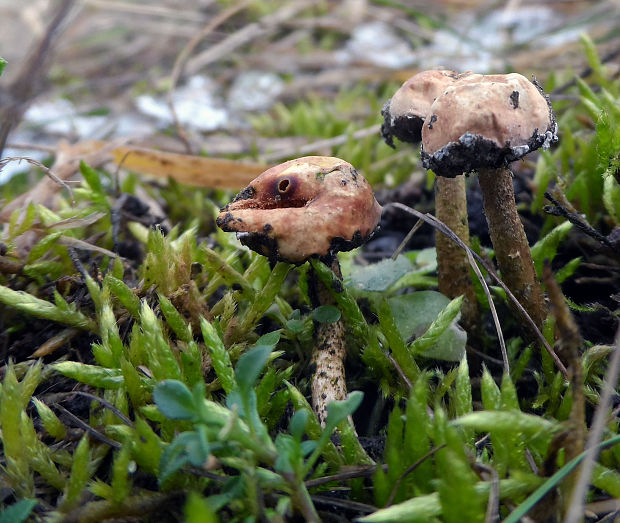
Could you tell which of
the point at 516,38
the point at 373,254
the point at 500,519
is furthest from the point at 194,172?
the point at 516,38

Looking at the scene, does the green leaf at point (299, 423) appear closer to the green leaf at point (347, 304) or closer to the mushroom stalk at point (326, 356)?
the mushroom stalk at point (326, 356)

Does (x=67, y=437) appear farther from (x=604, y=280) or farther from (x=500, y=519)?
(x=604, y=280)

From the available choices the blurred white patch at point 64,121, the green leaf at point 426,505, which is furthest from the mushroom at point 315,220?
the blurred white patch at point 64,121

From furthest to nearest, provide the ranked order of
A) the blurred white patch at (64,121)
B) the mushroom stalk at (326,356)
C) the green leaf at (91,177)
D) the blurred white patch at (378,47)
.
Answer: the blurred white patch at (378,47)
the blurred white patch at (64,121)
the green leaf at (91,177)
the mushroom stalk at (326,356)

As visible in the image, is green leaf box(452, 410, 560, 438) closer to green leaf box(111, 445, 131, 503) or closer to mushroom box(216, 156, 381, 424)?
mushroom box(216, 156, 381, 424)

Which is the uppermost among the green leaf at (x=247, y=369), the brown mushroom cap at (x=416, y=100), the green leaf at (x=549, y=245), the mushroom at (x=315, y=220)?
the brown mushroom cap at (x=416, y=100)

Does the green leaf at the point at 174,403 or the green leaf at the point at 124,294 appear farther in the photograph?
the green leaf at the point at 124,294

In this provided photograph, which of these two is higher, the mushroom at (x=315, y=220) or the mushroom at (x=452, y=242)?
the mushroom at (x=315, y=220)
